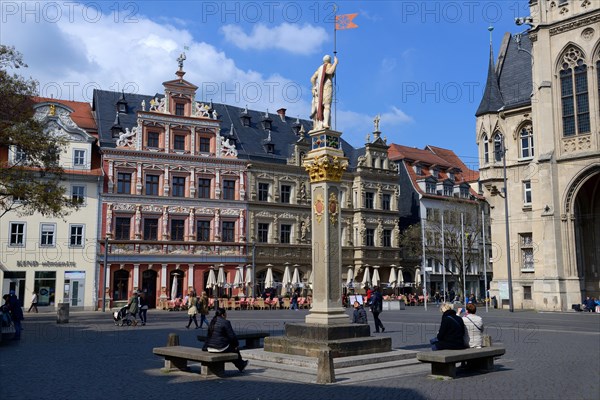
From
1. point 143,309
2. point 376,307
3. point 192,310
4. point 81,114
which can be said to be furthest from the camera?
point 81,114

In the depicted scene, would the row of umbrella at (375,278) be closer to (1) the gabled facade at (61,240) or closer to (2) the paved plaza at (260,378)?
(1) the gabled facade at (61,240)

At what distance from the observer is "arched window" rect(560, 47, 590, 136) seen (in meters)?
37.5

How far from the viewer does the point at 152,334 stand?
915 inches

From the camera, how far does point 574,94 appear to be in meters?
38.0

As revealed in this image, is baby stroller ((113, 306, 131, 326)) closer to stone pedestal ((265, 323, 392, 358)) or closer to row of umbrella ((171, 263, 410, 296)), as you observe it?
stone pedestal ((265, 323, 392, 358))

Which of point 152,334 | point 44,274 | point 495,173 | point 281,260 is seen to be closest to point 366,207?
point 281,260

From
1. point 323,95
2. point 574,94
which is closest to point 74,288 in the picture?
point 323,95

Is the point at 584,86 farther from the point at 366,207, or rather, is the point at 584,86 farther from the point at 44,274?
the point at 44,274

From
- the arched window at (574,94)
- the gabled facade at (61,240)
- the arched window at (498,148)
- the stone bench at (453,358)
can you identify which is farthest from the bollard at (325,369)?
the gabled facade at (61,240)

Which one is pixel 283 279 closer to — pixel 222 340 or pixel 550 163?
pixel 550 163

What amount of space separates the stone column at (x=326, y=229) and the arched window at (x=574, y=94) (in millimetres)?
27168

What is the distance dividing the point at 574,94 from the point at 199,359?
33458 mm

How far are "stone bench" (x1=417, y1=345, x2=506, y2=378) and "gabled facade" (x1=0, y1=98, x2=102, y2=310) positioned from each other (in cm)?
3704

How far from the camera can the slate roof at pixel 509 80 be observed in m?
Result: 43.8
